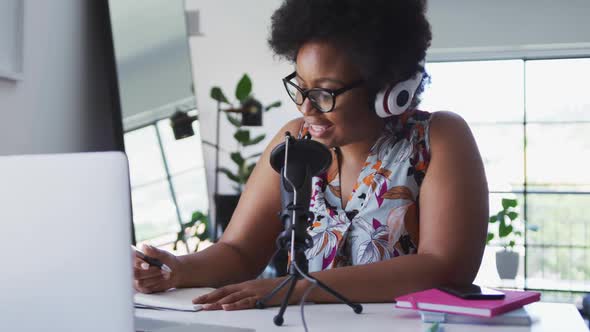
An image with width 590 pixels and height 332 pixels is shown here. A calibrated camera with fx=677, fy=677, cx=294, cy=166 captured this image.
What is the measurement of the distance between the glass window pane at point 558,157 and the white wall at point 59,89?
4774 millimetres

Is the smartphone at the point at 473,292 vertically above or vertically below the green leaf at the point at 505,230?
above

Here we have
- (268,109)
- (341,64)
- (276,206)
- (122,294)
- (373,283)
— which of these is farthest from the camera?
(268,109)

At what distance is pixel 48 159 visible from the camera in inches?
29.4

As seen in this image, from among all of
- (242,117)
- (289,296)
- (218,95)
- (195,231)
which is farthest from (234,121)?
(289,296)

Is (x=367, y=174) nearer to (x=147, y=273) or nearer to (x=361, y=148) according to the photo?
(x=361, y=148)

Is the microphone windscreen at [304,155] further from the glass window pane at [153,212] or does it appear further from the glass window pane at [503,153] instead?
the glass window pane at [503,153]

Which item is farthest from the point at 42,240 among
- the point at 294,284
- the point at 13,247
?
the point at 294,284

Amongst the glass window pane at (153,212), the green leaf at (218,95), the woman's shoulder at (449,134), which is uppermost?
the green leaf at (218,95)

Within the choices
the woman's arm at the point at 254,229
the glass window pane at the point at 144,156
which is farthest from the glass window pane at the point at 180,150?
the woman's arm at the point at 254,229

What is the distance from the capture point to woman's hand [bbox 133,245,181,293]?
1.32m

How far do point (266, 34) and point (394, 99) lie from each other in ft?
13.4

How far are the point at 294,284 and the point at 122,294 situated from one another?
0.43 metres

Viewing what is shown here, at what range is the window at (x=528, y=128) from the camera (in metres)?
6.12

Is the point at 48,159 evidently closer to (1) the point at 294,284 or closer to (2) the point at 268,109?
(1) the point at 294,284
